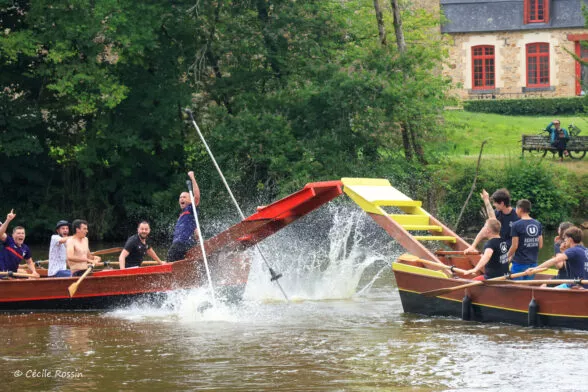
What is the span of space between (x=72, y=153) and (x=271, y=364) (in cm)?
2181

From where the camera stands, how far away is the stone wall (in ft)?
159

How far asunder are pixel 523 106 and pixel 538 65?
3.29 metres

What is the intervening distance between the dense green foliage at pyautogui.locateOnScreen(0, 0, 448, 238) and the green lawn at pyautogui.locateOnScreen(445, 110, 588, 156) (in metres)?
6.50

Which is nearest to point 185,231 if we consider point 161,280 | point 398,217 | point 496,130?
point 161,280

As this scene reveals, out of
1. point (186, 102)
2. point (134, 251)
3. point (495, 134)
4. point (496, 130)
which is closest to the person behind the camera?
point (134, 251)

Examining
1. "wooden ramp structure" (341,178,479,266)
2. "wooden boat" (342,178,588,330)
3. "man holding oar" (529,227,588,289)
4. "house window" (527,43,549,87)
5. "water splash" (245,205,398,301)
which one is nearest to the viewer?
"man holding oar" (529,227,588,289)

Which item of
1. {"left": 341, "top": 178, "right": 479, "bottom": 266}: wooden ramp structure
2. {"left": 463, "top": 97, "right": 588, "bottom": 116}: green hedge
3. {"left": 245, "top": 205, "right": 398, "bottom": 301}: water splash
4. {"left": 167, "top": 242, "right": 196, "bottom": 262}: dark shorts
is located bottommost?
{"left": 245, "top": 205, "right": 398, "bottom": 301}: water splash

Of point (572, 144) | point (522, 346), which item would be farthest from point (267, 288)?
point (572, 144)

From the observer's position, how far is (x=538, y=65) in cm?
4922

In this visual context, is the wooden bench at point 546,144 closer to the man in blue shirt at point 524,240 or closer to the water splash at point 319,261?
the water splash at point 319,261

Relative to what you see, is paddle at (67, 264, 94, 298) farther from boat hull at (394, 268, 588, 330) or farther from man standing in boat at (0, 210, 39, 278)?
boat hull at (394, 268, 588, 330)

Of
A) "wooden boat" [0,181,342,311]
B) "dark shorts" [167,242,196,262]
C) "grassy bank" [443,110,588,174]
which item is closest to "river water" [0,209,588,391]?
"wooden boat" [0,181,342,311]

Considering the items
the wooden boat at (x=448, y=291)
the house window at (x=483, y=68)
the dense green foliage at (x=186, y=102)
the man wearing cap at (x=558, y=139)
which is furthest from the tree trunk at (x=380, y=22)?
the house window at (x=483, y=68)

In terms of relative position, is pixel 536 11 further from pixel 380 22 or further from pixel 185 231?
pixel 185 231
